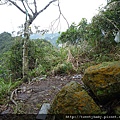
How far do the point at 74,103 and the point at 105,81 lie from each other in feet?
1.41

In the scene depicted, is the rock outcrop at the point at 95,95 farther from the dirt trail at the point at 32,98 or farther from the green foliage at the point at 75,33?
the green foliage at the point at 75,33

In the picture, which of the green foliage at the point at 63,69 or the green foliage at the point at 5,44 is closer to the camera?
the green foliage at the point at 63,69

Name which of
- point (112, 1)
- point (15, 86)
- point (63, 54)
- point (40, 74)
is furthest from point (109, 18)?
point (15, 86)

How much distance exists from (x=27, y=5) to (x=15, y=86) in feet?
6.69

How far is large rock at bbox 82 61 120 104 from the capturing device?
6.40 feet

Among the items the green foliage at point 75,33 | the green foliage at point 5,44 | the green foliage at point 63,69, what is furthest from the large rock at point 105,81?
the green foliage at point 5,44

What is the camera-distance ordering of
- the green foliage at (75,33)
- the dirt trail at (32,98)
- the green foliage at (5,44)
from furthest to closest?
the green foliage at (5,44) < the green foliage at (75,33) < the dirt trail at (32,98)

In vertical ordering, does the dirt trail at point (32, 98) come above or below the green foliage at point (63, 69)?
below

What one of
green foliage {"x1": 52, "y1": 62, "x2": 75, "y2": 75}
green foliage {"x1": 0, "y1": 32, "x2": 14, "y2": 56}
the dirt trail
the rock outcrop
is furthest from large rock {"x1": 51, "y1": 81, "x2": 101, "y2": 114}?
green foliage {"x1": 0, "y1": 32, "x2": 14, "y2": 56}

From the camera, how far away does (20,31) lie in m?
4.64

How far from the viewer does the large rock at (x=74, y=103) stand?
71.6 inches

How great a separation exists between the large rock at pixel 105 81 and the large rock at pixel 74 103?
166 millimetres

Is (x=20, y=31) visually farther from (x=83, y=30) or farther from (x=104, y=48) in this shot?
(x=104, y=48)

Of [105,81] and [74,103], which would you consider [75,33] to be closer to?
[105,81]
